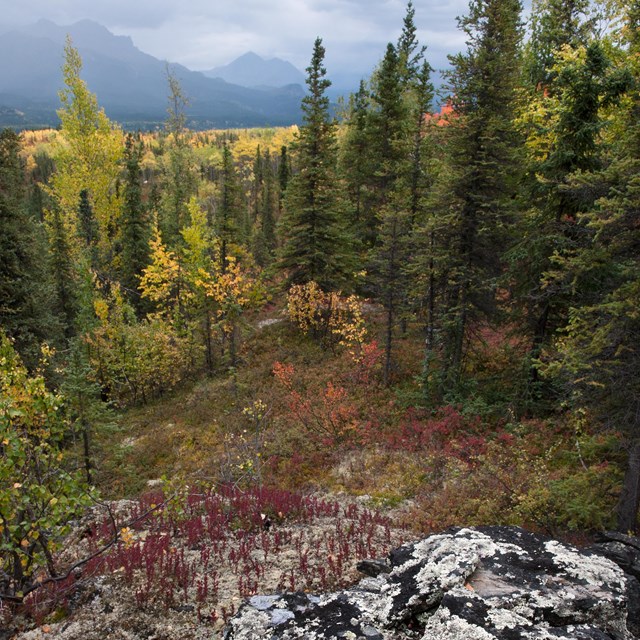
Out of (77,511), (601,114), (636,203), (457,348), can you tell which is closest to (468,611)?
(77,511)

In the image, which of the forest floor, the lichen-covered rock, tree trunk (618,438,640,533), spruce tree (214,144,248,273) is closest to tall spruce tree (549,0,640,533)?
tree trunk (618,438,640,533)

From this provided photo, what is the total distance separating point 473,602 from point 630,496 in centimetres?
577

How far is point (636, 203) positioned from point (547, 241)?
20.1 feet

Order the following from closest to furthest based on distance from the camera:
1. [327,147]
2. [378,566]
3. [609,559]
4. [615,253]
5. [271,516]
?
[609,559], [378,566], [615,253], [271,516], [327,147]

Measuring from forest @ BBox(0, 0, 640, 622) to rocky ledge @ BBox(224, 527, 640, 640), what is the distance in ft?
5.98

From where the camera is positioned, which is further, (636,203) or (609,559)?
(636,203)

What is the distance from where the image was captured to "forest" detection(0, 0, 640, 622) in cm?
786

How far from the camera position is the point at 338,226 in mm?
26219

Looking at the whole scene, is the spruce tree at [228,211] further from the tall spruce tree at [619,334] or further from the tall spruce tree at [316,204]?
the tall spruce tree at [619,334]

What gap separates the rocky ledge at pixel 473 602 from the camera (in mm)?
4168

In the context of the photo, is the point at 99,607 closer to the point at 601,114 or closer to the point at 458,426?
the point at 458,426

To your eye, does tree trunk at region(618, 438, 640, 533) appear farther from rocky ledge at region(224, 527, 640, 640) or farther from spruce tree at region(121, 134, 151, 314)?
spruce tree at region(121, 134, 151, 314)

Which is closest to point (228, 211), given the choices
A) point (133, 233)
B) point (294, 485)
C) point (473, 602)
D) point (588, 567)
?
point (133, 233)

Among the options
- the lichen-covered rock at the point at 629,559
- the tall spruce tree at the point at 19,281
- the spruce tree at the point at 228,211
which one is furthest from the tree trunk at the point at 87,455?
the lichen-covered rock at the point at 629,559
